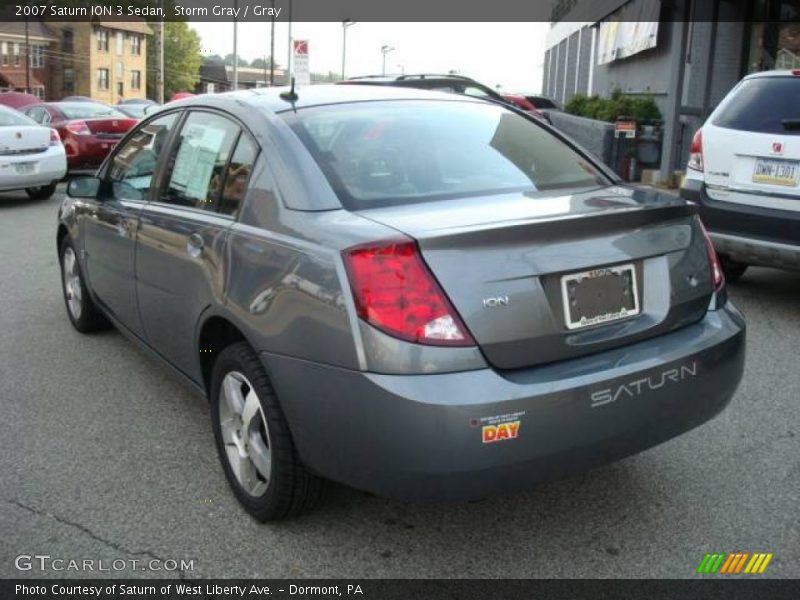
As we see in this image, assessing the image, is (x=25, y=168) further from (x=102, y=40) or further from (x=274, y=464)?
(x=102, y=40)

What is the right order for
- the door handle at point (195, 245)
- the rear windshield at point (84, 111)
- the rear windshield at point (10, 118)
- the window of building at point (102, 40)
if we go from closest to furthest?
1. the door handle at point (195, 245)
2. the rear windshield at point (10, 118)
3. the rear windshield at point (84, 111)
4. the window of building at point (102, 40)

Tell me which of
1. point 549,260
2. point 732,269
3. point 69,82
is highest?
point 69,82

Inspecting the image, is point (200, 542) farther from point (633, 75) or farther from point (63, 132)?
point (633, 75)

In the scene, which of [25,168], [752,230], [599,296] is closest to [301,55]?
[25,168]

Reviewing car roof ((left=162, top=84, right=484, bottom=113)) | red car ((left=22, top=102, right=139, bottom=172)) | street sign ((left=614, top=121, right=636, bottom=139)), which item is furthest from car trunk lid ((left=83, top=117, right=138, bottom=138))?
car roof ((left=162, top=84, right=484, bottom=113))

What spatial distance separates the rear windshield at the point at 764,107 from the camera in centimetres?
573

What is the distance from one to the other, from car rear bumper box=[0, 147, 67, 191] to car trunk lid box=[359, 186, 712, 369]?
1025 cm

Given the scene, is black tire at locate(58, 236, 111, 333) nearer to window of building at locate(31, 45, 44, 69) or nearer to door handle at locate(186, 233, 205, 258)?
door handle at locate(186, 233, 205, 258)

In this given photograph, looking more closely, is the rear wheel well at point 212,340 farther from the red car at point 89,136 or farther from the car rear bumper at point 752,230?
the red car at point 89,136

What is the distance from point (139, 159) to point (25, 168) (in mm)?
8347

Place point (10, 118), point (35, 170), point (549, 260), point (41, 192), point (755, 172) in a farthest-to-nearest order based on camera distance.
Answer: point (41, 192), point (10, 118), point (35, 170), point (755, 172), point (549, 260)

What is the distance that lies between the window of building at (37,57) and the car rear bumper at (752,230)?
3241 inches

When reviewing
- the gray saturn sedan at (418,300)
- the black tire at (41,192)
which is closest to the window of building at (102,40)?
the black tire at (41,192)

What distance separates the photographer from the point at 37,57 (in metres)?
77.9
